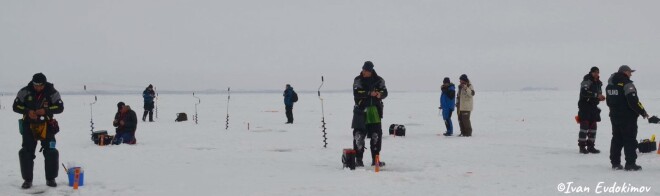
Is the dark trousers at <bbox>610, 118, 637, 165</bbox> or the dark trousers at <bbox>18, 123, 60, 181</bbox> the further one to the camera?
the dark trousers at <bbox>610, 118, 637, 165</bbox>

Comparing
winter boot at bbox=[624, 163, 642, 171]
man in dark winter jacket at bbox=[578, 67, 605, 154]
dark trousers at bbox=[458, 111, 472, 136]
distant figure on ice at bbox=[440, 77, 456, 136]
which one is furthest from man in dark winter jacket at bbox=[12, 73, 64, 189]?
dark trousers at bbox=[458, 111, 472, 136]

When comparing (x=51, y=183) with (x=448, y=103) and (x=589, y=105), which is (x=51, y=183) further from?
(x=448, y=103)


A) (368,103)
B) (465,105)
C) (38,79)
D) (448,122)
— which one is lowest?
(448,122)

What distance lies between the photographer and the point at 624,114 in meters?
8.55

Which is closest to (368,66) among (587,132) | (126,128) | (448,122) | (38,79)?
(38,79)

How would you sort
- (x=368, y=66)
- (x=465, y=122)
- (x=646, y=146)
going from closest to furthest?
(x=368, y=66) < (x=646, y=146) < (x=465, y=122)

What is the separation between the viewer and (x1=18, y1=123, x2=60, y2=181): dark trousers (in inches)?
279

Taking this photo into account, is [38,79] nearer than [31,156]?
Yes

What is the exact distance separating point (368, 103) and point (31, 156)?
4790 mm

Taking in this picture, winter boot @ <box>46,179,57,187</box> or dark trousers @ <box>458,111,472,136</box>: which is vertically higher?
dark trousers @ <box>458,111,472,136</box>

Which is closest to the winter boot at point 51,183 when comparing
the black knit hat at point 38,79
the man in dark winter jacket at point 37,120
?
the man in dark winter jacket at point 37,120

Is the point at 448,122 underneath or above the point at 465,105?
underneath

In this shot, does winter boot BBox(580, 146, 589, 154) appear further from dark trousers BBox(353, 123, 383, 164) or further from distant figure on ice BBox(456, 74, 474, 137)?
dark trousers BBox(353, 123, 383, 164)

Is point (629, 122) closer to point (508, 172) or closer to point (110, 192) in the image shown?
point (508, 172)
